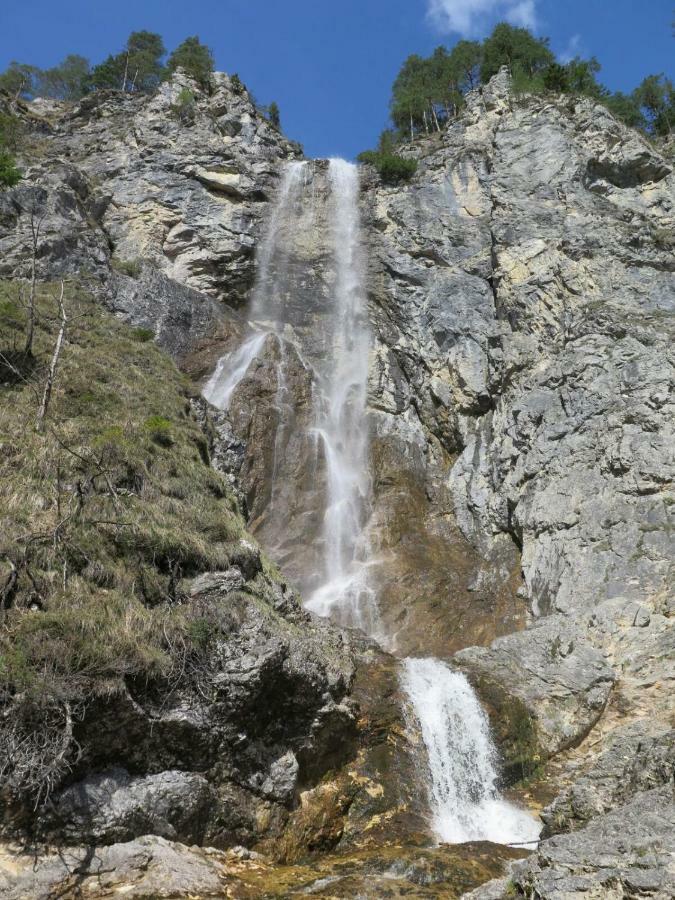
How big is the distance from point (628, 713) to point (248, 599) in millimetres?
9145

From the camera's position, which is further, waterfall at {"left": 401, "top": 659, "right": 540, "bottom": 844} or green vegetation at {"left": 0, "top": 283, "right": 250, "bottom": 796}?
waterfall at {"left": 401, "top": 659, "right": 540, "bottom": 844}

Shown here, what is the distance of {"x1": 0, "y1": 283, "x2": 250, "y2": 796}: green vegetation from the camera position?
825 cm

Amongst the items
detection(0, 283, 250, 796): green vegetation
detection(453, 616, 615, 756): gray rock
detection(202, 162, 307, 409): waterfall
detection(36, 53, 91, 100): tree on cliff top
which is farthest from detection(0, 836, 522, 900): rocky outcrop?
detection(36, 53, 91, 100): tree on cliff top

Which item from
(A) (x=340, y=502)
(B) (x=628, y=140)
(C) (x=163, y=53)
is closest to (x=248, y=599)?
(A) (x=340, y=502)

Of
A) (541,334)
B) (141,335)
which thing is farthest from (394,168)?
(141,335)

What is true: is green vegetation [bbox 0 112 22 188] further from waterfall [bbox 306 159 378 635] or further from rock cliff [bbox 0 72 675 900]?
waterfall [bbox 306 159 378 635]

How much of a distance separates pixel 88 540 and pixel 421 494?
15927mm

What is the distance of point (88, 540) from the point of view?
10.9 meters

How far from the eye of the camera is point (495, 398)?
25094 millimetres

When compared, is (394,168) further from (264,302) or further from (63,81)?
(63,81)

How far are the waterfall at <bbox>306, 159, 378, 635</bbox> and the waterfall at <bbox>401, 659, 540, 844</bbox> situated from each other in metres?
5.42

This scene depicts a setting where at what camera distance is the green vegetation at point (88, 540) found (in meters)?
8.25

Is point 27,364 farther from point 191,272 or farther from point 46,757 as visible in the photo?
point 191,272

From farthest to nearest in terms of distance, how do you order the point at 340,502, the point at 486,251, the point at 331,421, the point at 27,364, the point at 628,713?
the point at 486,251, the point at 331,421, the point at 340,502, the point at 27,364, the point at 628,713
